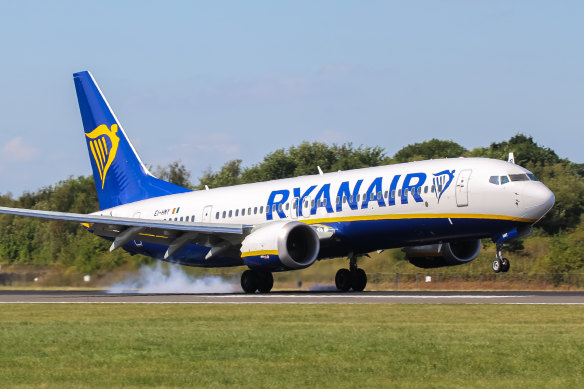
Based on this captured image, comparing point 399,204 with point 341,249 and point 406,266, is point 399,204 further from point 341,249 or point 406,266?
point 406,266

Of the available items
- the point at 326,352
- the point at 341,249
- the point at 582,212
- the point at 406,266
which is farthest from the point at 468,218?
the point at 582,212

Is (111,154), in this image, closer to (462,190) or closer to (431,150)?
(462,190)

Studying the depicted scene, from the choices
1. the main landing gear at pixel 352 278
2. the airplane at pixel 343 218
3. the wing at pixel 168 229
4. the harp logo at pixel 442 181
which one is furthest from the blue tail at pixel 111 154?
the harp logo at pixel 442 181

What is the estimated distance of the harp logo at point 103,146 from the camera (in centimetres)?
4659

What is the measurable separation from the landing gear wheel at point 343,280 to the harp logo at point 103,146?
12.9 m

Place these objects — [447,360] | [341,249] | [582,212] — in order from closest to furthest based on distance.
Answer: [447,360] < [341,249] < [582,212]

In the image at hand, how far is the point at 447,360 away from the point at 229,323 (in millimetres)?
8017

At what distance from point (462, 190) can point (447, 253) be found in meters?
5.56

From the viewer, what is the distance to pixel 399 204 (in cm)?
3491

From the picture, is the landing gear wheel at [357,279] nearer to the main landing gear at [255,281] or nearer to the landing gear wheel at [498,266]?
the main landing gear at [255,281]

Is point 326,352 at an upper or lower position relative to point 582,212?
lower

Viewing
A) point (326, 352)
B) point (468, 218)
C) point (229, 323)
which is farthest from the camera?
point (468, 218)

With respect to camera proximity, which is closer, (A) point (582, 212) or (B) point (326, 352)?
(B) point (326, 352)

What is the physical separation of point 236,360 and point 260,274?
2342 cm
